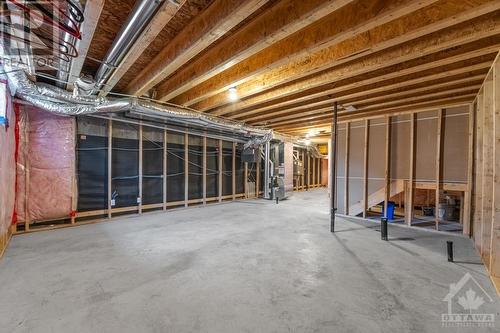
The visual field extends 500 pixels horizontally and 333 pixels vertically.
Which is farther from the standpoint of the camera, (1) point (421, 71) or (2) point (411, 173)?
(2) point (411, 173)

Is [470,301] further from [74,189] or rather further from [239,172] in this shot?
[239,172]

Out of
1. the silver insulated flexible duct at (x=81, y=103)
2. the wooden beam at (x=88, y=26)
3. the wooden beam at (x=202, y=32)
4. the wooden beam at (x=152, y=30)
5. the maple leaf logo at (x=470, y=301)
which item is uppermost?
the wooden beam at (x=202, y=32)

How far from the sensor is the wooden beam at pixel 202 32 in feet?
5.61

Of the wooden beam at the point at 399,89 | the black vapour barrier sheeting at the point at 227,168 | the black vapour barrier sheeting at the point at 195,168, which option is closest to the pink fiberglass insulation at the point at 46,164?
the black vapour barrier sheeting at the point at 195,168

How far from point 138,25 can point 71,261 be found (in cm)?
248

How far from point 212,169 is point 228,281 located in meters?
4.38

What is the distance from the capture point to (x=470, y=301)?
180cm

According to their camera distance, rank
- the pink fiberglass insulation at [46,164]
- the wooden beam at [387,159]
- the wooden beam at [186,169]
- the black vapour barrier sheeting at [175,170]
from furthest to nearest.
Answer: the wooden beam at [186,169], the black vapour barrier sheeting at [175,170], the wooden beam at [387,159], the pink fiberglass insulation at [46,164]

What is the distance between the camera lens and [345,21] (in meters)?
1.89

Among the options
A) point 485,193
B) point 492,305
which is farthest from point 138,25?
point 485,193

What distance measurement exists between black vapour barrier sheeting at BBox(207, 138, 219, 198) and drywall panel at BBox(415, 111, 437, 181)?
4616 mm

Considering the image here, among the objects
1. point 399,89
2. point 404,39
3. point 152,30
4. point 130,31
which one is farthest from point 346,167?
point 130,31

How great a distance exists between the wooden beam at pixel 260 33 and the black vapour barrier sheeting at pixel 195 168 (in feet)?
9.09

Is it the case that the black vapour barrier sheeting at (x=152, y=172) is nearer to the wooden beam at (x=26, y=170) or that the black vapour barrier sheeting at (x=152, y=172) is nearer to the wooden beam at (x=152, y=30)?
the wooden beam at (x=26, y=170)
